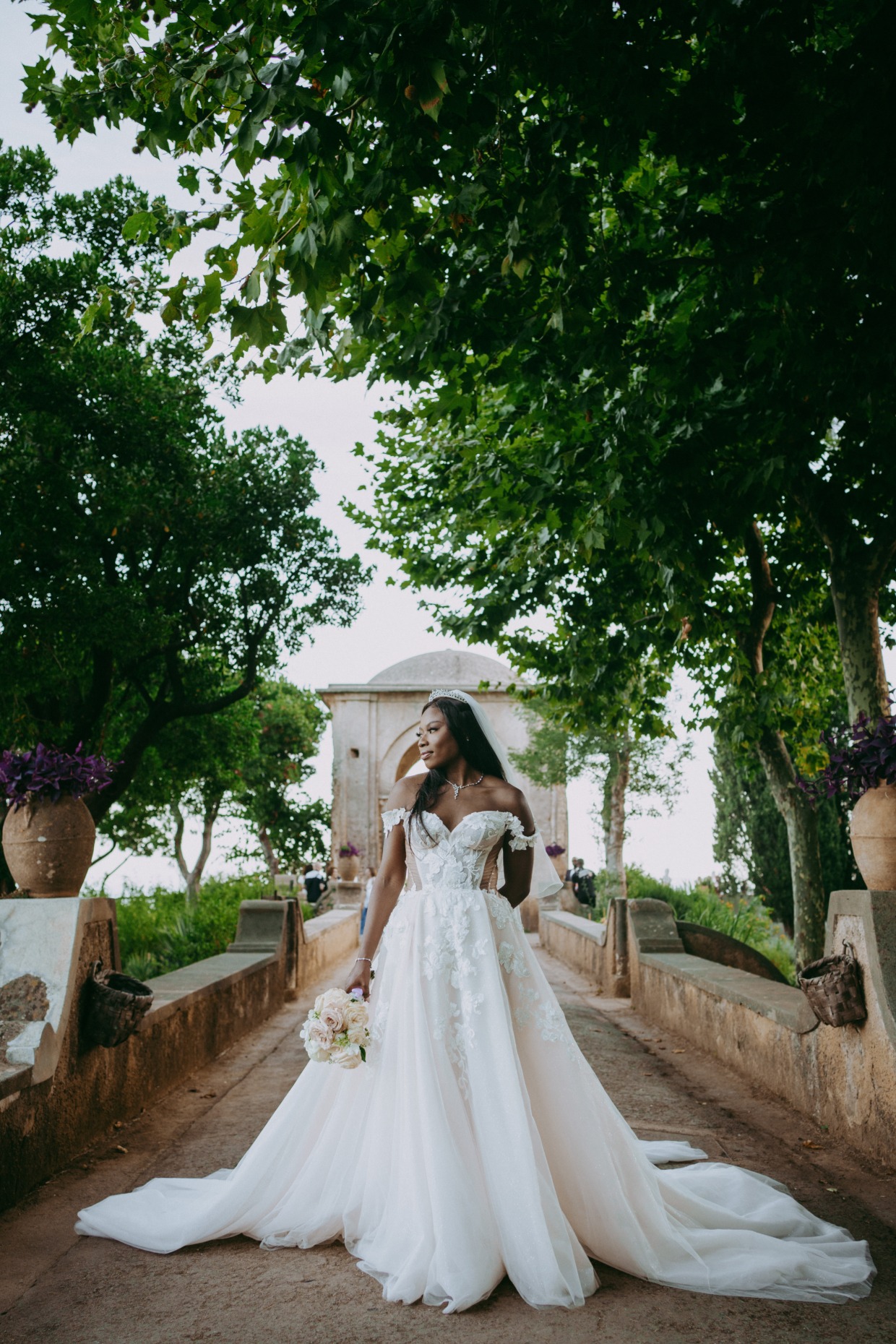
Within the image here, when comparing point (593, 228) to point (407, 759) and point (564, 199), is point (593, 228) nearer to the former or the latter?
point (564, 199)

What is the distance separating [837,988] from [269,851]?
32.9m

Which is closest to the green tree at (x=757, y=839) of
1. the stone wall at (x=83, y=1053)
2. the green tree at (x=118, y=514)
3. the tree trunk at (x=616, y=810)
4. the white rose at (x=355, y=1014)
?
the tree trunk at (x=616, y=810)

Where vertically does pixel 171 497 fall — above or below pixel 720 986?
above

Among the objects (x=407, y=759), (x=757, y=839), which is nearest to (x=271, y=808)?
(x=407, y=759)

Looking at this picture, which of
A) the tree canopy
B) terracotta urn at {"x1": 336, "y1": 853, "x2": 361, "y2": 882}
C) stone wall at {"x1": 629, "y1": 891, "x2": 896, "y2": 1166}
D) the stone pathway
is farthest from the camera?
the tree canopy

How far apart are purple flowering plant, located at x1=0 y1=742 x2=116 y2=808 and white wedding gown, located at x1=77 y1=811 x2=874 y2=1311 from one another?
1803 millimetres

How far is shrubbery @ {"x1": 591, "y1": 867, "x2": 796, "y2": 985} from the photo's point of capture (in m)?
12.7

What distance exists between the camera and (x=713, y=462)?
24.0 feet

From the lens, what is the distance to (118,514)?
507 inches

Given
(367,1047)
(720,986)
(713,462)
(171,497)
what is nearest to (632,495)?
(713,462)

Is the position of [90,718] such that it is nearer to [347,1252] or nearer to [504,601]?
[504,601]

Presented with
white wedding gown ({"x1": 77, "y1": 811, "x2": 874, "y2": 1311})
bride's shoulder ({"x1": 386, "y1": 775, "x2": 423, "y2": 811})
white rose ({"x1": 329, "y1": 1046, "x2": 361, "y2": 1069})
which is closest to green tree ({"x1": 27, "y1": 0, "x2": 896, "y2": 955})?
bride's shoulder ({"x1": 386, "y1": 775, "x2": 423, "y2": 811})

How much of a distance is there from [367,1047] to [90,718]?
11549 mm

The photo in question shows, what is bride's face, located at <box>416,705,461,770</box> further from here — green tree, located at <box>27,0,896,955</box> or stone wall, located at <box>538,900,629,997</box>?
stone wall, located at <box>538,900,629,997</box>
